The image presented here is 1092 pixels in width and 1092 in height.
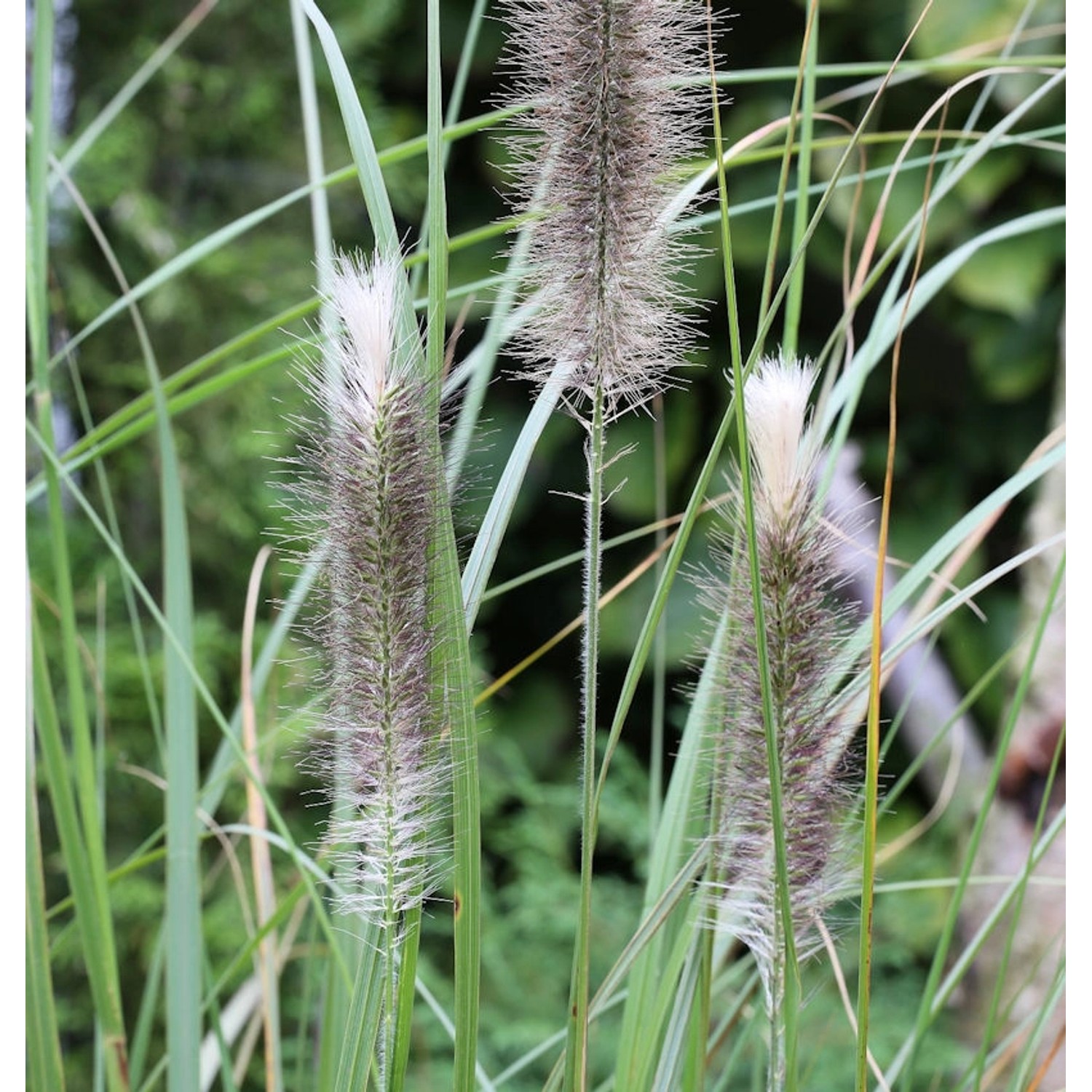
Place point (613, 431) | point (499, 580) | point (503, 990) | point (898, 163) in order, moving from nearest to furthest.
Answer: point (898, 163), point (613, 431), point (503, 990), point (499, 580)

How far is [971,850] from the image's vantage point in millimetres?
375

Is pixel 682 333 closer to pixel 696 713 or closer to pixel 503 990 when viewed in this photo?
pixel 696 713

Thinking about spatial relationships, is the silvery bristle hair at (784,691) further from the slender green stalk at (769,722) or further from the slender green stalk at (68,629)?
the slender green stalk at (68,629)

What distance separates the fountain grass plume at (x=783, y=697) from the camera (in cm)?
31

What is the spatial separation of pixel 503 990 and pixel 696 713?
1.06 meters

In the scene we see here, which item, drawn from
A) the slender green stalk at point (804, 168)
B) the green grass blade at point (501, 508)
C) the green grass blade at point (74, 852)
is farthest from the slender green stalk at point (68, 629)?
the slender green stalk at point (804, 168)

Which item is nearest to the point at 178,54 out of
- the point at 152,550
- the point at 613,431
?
the point at 152,550

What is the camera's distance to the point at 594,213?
0.94ft

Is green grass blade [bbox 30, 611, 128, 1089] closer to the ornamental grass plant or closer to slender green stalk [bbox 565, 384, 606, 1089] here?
the ornamental grass plant

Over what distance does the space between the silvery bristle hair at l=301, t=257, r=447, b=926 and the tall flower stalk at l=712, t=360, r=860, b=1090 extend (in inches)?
3.4

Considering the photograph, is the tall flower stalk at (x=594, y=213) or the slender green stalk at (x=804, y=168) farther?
Result: the slender green stalk at (x=804, y=168)

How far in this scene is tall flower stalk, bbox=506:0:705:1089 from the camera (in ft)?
0.94

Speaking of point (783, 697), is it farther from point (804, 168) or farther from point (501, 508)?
point (804, 168)

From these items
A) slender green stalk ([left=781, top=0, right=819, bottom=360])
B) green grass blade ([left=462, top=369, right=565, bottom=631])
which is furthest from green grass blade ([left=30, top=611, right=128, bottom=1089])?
slender green stalk ([left=781, top=0, right=819, bottom=360])
